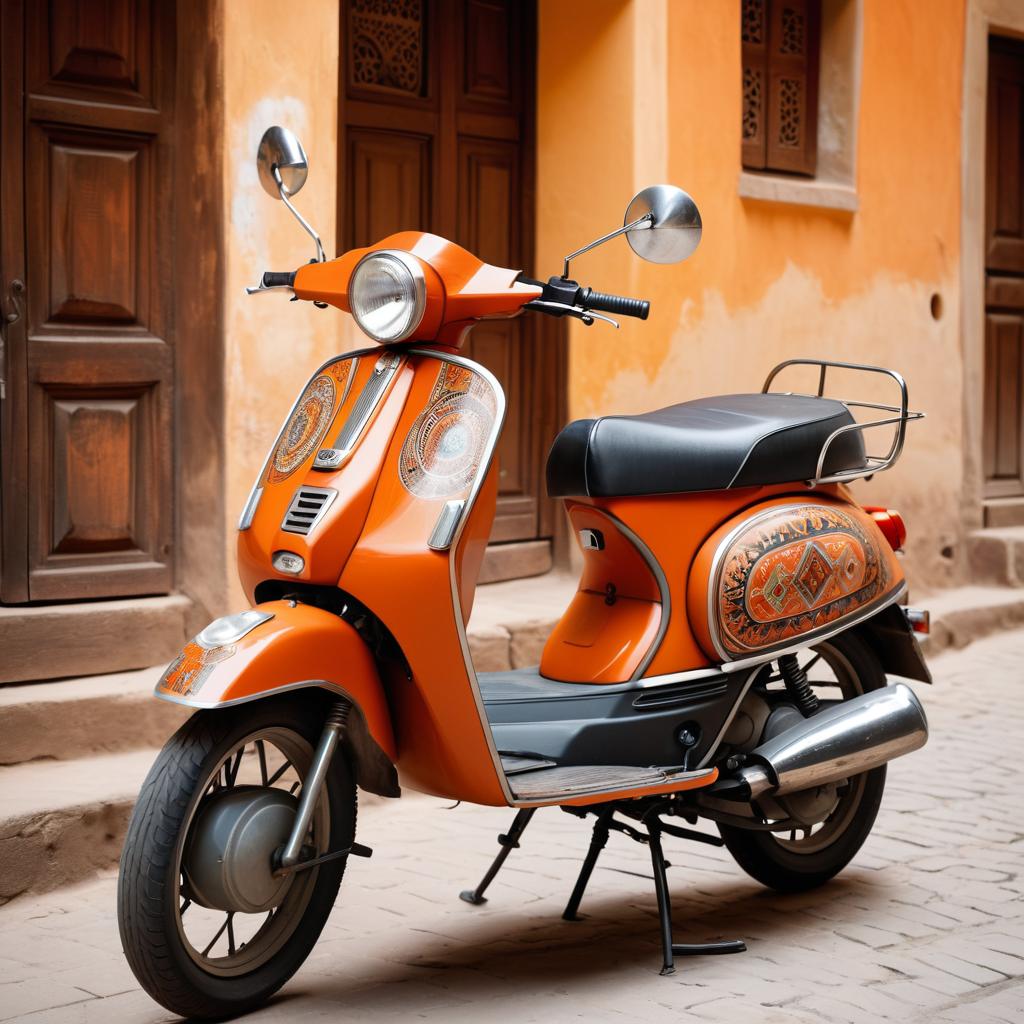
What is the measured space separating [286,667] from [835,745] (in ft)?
4.79

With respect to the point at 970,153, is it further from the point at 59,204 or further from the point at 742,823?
the point at 742,823

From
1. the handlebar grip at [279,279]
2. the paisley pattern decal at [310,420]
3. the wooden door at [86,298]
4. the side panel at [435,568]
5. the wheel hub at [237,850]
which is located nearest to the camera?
the wheel hub at [237,850]

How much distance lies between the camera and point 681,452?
3.79m

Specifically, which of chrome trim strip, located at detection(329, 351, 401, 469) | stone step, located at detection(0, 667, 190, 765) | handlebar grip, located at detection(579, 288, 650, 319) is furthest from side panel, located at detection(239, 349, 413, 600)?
stone step, located at detection(0, 667, 190, 765)

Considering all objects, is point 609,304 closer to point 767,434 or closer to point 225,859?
point 767,434

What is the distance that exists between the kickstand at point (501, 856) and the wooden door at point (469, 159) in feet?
9.42

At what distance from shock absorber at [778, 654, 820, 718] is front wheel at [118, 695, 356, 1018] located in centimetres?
125

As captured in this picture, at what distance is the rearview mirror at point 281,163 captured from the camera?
3.83 metres

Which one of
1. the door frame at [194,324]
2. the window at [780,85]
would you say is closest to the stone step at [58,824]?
the door frame at [194,324]

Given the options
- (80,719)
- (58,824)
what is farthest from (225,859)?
(80,719)

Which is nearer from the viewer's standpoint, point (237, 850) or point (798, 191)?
point (237, 850)

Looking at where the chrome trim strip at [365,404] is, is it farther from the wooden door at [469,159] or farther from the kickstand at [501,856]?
the wooden door at [469,159]

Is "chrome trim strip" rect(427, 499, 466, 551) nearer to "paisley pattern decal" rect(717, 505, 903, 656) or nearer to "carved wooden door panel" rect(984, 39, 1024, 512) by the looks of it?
"paisley pattern decal" rect(717, 505, 903, 656)

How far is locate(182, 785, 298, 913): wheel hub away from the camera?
3145 mm
